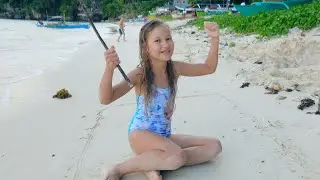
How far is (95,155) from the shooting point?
→ 3398 mm

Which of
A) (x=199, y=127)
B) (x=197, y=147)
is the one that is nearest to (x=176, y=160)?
(x=197, y=147)

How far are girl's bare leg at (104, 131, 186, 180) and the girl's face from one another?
609 mm

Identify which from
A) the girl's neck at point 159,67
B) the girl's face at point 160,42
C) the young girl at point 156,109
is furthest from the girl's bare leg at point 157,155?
the girl's face at point 160,42

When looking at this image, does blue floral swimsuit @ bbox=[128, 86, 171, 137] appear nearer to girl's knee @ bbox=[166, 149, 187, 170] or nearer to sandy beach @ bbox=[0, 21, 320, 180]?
girl's knee @ bbox=[166, 149, 187, 170]

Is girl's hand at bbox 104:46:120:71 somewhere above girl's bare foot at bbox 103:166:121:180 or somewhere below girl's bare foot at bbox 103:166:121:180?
above

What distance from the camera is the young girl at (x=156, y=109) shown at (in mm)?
2844

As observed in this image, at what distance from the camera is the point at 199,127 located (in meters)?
3.98

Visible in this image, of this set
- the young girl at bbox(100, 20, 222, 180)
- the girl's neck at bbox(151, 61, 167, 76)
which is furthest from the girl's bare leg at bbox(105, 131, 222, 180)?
the girl's neck at bbox(151, 61, 167, 76)

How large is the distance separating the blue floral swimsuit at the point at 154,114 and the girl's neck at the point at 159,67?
0.13 m

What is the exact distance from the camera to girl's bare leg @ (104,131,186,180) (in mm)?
2836

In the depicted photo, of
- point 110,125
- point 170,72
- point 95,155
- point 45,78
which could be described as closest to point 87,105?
point 110,125

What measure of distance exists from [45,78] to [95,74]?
1.03 meters

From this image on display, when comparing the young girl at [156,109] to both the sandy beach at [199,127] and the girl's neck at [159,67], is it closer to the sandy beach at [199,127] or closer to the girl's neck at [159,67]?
the girl's neck at [159,67]

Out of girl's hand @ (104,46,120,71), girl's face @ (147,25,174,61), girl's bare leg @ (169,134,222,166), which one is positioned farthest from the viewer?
girl's bare leg @ (169,134,222,166)
